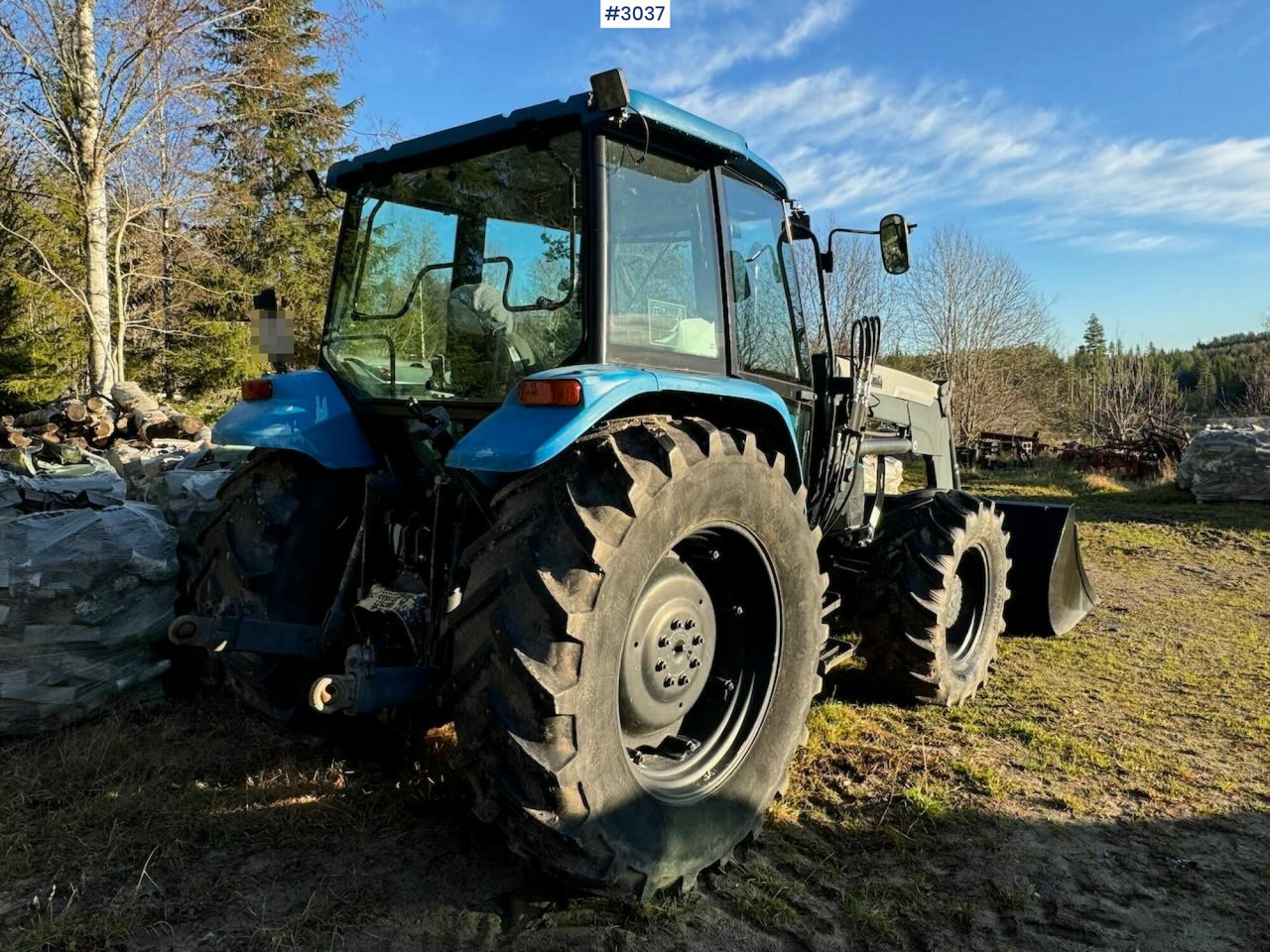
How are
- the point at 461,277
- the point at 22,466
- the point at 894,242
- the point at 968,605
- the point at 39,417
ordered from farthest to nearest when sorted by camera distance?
1. the point at 39,417
2. the point at 22,466
3. the point at 968,605
4. the point at 894,242
5. the point at 461,277

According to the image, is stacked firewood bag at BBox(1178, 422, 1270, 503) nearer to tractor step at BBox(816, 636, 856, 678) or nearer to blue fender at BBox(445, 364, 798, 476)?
tractor step at BBox(816, 636, 856, 678)

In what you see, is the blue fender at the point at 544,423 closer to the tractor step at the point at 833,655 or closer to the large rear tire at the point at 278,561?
the large rear tire at the point at 278,561

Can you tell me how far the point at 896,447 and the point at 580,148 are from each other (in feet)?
10.1

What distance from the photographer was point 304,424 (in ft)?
10.2

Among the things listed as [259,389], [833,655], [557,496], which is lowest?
[833,655]

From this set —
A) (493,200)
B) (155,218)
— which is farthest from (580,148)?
(155,218)

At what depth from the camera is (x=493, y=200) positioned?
3.15 metres

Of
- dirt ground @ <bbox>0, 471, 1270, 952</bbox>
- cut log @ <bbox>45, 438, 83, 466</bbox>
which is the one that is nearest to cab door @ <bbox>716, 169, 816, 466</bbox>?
dirt ground @ <bbox>0, 471, 1270, 952</bbox>

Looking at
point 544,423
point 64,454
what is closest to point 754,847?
point 544,423

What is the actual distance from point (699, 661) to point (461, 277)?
172cm

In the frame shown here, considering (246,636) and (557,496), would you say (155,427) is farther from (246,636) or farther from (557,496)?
(557,496)

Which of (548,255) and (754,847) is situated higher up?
(548,255)

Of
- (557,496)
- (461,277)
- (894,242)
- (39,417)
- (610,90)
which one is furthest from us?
(39,417)

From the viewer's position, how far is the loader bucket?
223 inches
